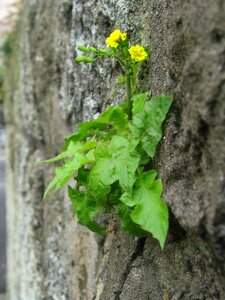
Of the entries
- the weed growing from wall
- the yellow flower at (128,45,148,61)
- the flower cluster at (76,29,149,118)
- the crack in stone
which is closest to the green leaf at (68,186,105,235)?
the weed growing from wall

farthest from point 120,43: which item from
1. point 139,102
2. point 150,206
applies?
point 150,206

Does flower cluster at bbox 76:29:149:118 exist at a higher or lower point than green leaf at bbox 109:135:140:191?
higher

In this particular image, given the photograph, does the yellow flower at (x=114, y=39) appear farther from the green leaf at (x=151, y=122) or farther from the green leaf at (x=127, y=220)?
the green leaf at (x=127, y=220)

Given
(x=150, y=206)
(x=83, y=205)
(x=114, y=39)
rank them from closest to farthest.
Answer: (x=150, y=206) < (x=114, y=39) < (x=83, y=205)

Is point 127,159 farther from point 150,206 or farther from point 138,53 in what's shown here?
point 138,53

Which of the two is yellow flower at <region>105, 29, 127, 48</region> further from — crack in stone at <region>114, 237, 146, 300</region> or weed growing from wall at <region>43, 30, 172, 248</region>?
crack in stone at <region>114, 237, 146, 300</region>

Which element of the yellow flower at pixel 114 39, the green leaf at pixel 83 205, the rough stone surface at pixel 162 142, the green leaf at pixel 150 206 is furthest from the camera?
the green leaf at pixel 83 205

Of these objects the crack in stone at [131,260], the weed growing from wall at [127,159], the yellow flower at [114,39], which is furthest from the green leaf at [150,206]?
the yellow flower at [114,39]
